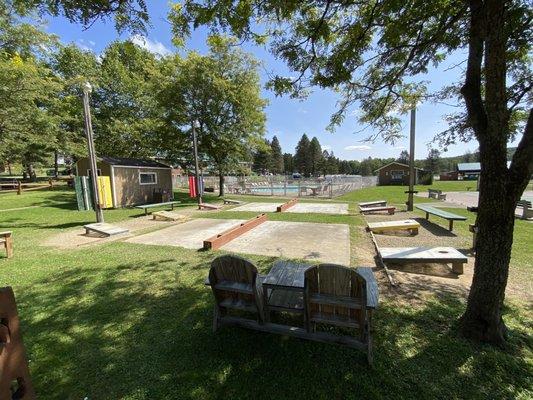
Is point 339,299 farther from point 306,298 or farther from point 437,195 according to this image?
point 437,195

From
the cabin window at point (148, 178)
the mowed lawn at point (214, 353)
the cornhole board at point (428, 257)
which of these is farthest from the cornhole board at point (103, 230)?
the cabin window at point (148, 178)

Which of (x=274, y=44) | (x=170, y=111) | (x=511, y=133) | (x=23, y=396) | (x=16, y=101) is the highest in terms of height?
(x=170, y=111)

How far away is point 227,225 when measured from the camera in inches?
431

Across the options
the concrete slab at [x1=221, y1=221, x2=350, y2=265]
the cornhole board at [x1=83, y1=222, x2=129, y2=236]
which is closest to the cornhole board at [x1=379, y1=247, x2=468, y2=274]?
the concrete slab at [x1=221, y1=221, x2=350, y2=265]

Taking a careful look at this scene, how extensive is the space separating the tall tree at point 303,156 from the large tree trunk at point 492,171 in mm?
87330

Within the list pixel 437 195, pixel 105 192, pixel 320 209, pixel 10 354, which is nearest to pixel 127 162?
pixel 105 192

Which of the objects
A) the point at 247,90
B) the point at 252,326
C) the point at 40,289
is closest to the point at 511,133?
the point at 252,326

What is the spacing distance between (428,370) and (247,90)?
22.0m

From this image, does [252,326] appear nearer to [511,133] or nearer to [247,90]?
[511,133]

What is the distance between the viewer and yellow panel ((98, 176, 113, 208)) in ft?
49.7

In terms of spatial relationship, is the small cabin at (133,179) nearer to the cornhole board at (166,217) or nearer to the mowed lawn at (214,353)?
the cornhole board at (166,217)

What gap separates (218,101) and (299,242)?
17098 millimetres

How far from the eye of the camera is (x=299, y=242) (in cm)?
793

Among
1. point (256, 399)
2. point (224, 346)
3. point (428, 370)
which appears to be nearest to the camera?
point (256, 399)
